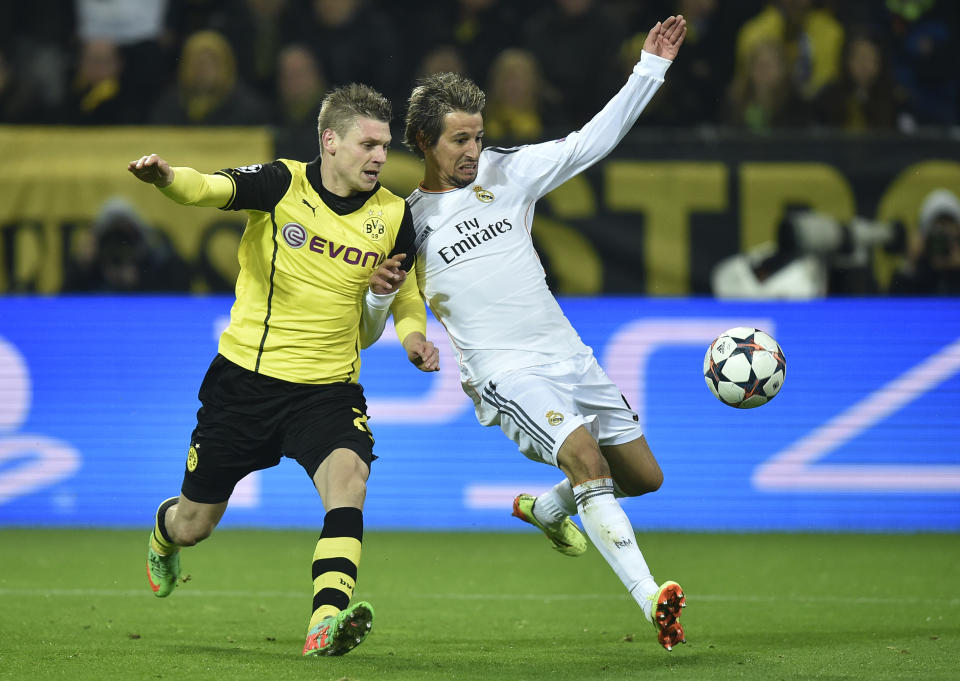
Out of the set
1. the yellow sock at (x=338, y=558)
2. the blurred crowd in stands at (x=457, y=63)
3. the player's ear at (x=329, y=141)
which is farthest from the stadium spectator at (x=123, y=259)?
the yellow sock at (x=338, y=558)

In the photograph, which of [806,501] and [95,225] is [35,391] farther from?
[806,501]

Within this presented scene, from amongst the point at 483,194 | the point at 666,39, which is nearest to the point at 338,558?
the point at 483,194

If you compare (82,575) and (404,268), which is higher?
(404,268)

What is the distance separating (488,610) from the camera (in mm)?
6754

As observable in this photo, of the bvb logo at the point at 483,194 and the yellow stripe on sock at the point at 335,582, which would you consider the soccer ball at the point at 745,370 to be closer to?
the bvb logo at the point at 483,194

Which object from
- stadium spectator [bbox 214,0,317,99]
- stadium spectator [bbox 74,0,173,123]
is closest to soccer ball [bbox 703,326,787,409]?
stadium spectator [bbox 214,0,317,99]

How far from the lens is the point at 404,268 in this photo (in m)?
5.64

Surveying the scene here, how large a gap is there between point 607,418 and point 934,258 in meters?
4.93

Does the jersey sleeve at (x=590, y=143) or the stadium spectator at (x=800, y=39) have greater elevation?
the stadium spectator at (x=800, y=39)

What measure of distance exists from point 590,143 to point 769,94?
505 centimetres

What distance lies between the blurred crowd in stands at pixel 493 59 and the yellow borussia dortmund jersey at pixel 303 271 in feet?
17.0

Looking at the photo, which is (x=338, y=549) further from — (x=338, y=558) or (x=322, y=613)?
(x=322, y=613)

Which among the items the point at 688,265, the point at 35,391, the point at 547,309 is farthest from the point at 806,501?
the point at 35,391

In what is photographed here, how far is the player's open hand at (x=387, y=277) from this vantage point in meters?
5.36
